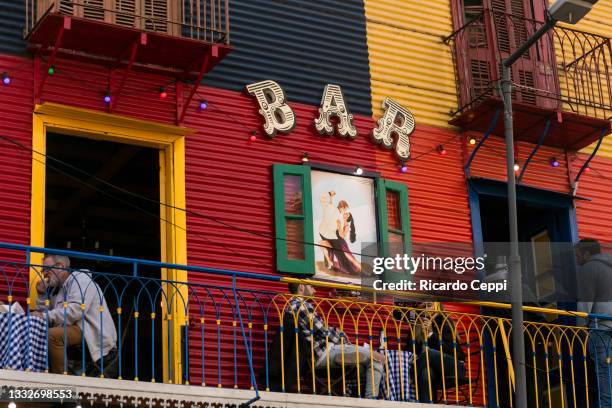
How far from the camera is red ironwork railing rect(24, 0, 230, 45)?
711 inches

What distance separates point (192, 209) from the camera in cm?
1895

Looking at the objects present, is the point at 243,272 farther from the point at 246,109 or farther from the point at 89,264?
the point at 89,264

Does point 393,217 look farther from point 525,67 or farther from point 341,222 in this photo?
point 525,67

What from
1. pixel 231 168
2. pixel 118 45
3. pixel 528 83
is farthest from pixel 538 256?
pixel 118 45

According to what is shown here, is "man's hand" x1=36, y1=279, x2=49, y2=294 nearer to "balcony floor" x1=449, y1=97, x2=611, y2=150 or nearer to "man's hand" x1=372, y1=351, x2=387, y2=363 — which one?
"man's hand" x1=372, y1=351, x2=387, y2=363

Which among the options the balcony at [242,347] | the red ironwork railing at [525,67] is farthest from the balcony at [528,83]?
the balcony at [242,347]

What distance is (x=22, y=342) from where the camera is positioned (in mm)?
15789

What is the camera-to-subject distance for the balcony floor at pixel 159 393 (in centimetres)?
1523

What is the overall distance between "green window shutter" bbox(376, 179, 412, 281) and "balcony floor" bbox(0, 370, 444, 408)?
126 inches

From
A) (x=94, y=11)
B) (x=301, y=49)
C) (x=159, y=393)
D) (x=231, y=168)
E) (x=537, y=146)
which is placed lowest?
(x=159, y=393)

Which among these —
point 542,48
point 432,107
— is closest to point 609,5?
point 542,48

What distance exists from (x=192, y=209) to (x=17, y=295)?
A: 8.84 ft

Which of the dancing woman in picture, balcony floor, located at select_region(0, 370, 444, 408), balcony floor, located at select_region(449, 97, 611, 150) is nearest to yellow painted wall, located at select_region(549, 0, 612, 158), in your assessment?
balcony floor, located at select_region(449, 97, 611, 150)

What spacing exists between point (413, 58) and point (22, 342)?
27.2ft
